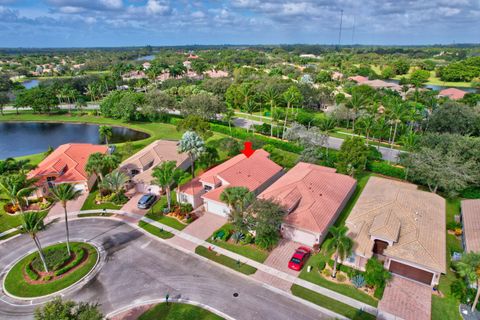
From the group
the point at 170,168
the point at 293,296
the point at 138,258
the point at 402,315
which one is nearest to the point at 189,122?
the point at 170,168

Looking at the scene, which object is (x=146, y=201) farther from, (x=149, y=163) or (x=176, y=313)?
(x=176, y=313)

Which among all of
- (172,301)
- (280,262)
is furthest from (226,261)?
(172,301)

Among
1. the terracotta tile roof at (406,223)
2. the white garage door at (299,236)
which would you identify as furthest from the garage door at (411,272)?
the white garage door at (299,236)

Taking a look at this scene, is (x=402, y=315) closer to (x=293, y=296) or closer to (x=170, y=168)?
(x=293, y=296)

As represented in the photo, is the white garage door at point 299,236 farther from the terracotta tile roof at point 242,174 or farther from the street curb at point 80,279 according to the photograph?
the street curb at point 80,279

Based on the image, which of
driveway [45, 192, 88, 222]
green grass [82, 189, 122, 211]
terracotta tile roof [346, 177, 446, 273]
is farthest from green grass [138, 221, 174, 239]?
terracotta tile roof [346, 177, 446, 273]

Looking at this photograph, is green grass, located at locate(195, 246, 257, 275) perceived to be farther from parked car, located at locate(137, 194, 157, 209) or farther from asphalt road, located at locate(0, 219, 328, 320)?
parked car, located at locate(137, 194, 157, 209)
